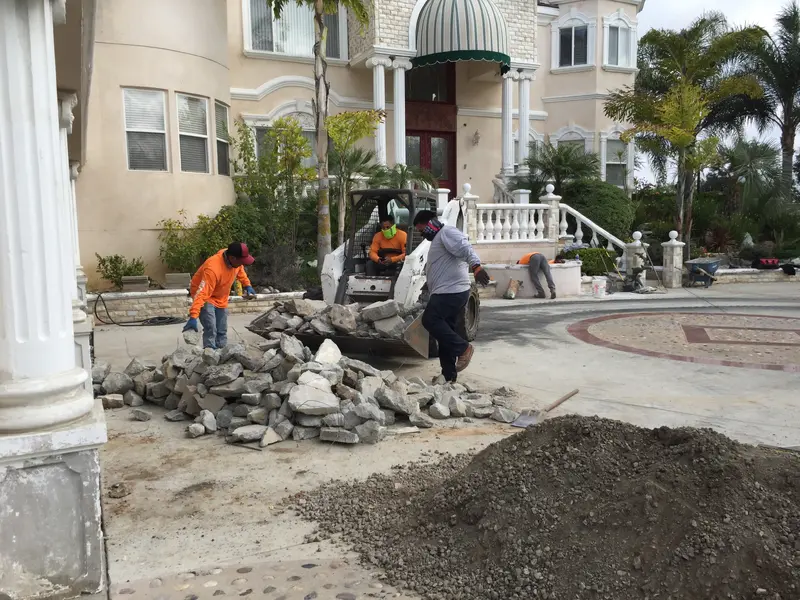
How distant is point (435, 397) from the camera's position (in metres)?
6.41

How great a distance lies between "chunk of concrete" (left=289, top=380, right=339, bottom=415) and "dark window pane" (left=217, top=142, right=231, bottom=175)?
1173cm

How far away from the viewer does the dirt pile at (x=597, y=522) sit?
2977 millimetres

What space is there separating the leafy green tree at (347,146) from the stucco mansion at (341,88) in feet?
8.90

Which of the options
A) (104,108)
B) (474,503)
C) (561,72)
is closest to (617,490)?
(474,503)

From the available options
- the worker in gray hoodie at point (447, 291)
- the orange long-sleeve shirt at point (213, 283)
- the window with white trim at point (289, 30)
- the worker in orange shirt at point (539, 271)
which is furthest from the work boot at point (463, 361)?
the window with white trim at point (289, 30)

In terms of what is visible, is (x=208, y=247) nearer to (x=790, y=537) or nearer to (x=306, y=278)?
(x=306, y=278)

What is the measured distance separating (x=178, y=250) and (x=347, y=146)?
4503 millimetres

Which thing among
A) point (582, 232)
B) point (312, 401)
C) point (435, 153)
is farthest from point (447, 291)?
point (435, 153)

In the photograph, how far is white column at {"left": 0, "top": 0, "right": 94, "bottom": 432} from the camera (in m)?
2.98

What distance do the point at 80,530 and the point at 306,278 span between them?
12.2 metres

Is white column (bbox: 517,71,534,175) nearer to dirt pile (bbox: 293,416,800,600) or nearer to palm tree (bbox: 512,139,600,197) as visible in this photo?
palm tree (bbox: 512,139,600,197)

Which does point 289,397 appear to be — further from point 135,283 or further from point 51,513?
point 135,283

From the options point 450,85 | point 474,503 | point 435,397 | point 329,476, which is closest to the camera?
point 474,503

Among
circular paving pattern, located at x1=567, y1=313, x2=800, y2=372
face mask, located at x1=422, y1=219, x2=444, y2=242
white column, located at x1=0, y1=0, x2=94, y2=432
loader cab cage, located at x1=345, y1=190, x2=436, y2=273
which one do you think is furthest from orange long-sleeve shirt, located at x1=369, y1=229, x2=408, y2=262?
white column, located at x1=0, y1=0, x2=94, y2=432
